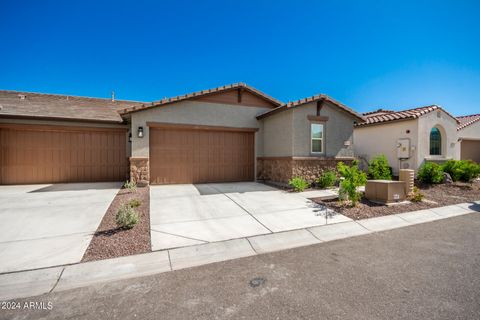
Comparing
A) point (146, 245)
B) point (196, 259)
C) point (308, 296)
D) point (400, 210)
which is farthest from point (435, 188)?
point (146, 245)

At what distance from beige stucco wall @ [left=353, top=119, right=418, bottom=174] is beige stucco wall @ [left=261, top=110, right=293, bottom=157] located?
23.3ft

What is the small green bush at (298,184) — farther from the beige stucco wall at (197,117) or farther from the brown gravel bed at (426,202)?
the beige stucco wall at (197,117)

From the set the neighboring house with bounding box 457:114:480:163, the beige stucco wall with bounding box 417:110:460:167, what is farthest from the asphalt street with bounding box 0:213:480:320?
the neighboring house with bounding box 457:114:480:163

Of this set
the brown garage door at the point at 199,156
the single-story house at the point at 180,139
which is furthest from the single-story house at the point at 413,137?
the brown garage door at the point at 199,156

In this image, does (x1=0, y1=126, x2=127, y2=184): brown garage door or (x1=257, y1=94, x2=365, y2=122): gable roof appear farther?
(x1=0, y1=126, x2=127, y2=184): brown garage door

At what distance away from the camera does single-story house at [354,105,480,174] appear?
37.3 ft

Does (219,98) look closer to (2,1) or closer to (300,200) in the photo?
(300,200)

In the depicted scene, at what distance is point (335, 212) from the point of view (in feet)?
19.8

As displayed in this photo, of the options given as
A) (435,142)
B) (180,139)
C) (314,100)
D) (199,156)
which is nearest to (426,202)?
(314,100)

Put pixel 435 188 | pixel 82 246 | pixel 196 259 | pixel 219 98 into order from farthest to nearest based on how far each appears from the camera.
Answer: pixel 219 98 < pixel 435 188 < pixel 82 246 < pixel 196 259

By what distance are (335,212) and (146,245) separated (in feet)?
16.2

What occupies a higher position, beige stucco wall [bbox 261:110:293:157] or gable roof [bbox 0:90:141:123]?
gable roof [bbox 0:90:141:123]

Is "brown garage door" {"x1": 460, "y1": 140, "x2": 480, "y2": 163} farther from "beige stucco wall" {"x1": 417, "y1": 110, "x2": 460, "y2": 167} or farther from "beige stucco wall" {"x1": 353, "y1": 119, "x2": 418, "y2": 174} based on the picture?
"beige stucco wall" {"x1": 353, "y1": 119, "x2": 418, "y2": 174}

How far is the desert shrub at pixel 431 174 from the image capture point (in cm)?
1012
